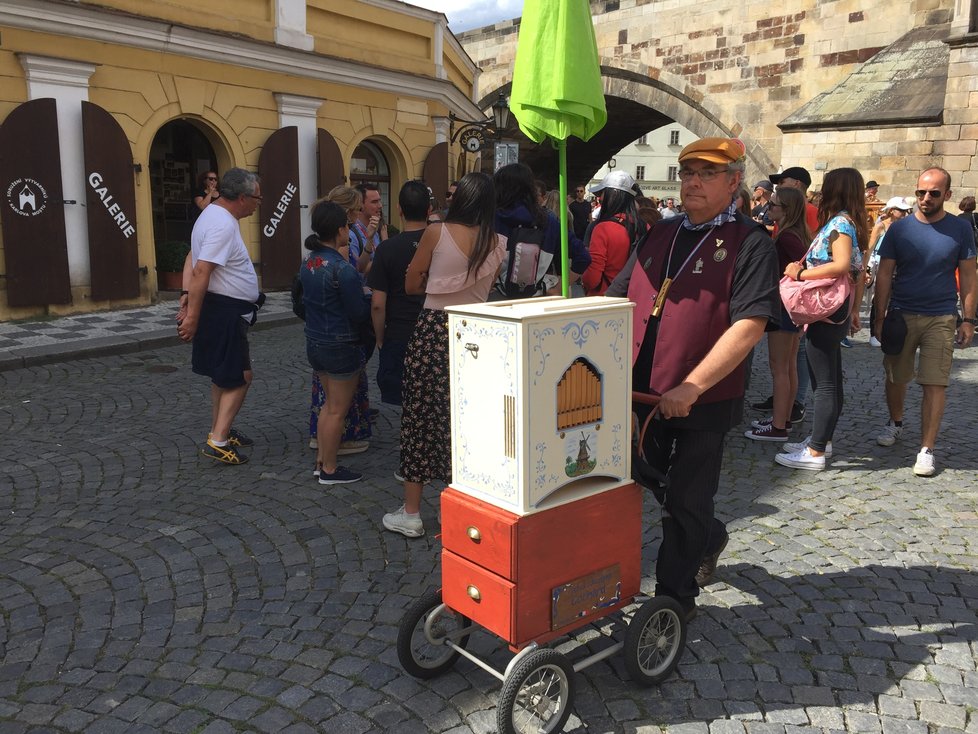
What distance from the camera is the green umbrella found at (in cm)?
287

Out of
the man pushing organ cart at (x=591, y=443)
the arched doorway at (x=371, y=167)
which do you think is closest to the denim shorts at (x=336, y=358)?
the man pushing organ cart at (x=591, y=443)

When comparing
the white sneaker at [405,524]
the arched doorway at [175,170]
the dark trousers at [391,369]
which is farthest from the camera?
the arched doorway at [175,170]

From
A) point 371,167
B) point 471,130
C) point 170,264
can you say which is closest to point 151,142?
point 170,264

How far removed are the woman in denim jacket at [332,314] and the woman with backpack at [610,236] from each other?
1620 millimetres

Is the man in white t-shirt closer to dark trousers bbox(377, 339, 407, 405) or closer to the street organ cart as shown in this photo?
dark trousers bbox(377, 339, 407, 405)

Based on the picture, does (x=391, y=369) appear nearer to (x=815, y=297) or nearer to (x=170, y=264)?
(x=815, y=297)

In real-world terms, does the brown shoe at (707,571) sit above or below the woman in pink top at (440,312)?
below

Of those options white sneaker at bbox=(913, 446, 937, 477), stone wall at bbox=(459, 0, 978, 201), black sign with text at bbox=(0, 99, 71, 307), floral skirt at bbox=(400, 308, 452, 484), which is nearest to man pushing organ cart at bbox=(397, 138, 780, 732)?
floral skirt at bbox=(400, 308, 452, 484)

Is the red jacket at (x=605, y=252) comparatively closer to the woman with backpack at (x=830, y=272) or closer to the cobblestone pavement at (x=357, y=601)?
the woman with backpack at (x=830, y=272)

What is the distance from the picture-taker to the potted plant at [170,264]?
12.0 metres

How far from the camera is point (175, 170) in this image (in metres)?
13.8

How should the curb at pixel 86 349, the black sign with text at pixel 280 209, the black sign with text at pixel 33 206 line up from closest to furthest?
the curb at pixel 86 349
the black sign with text at pixel 33 206
the black sign with text at pixel 280 209

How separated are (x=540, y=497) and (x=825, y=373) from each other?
10.8ft

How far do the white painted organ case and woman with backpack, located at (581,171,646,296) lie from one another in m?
2.69
